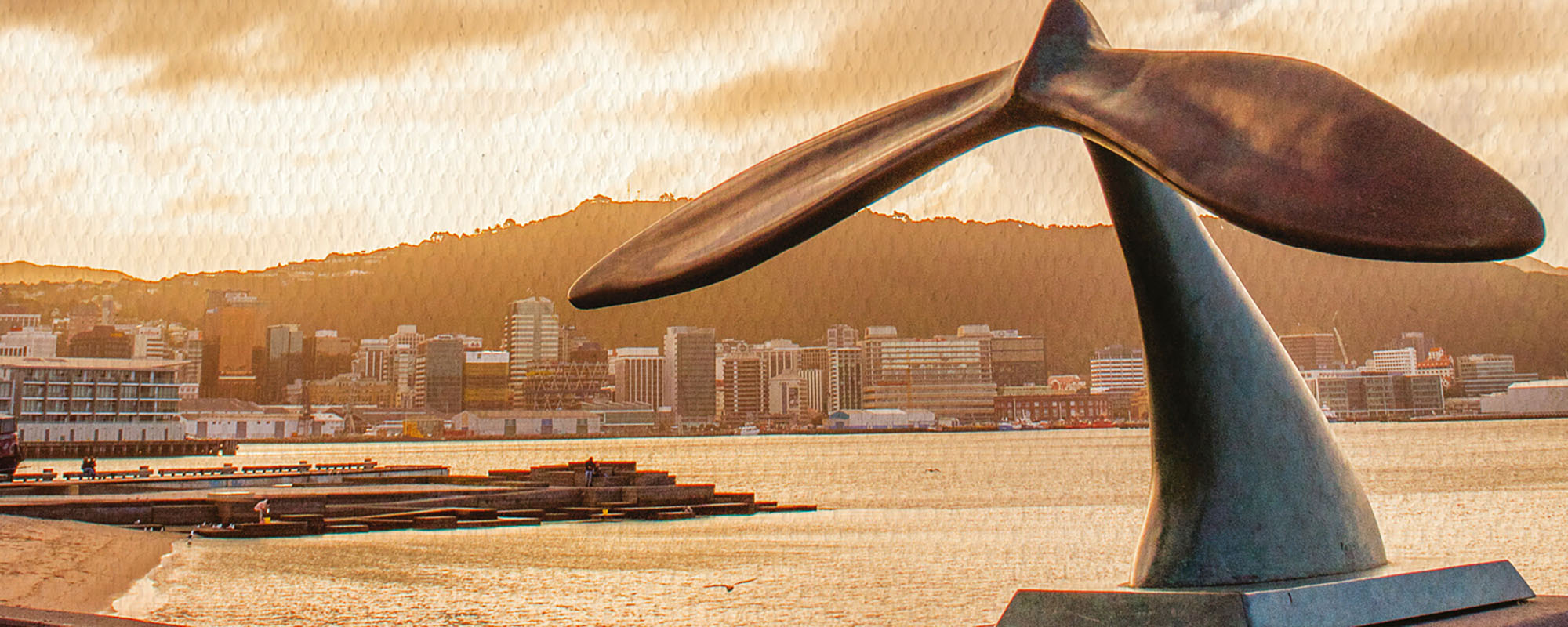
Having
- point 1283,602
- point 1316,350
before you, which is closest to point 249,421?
point 1316,350

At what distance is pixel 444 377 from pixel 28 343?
5182cm

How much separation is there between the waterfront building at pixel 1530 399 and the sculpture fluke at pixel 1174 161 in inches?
6968

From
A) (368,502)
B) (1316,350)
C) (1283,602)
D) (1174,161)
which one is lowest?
(368,502)

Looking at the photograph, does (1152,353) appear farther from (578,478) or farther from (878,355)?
(878,355)

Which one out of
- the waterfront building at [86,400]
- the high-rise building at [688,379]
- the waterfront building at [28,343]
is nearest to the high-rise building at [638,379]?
the high-rise building at [688,379]

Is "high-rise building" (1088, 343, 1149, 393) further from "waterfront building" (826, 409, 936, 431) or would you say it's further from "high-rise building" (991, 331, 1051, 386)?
"waterfront building" (826, 409, 936, 431)

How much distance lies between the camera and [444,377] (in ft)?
621

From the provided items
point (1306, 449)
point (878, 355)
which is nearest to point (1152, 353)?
point (1306, 449)

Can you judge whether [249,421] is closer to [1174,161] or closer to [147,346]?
[147,346]

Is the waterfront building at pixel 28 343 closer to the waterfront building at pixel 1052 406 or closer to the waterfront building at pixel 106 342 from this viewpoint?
the waterfront building at pixel 106 342

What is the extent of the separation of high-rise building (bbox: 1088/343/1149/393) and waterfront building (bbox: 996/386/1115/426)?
1724mm

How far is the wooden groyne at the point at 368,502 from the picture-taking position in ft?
87.8

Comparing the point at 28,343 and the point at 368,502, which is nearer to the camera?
the point at 368,502

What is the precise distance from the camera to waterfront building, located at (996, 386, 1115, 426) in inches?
7224
